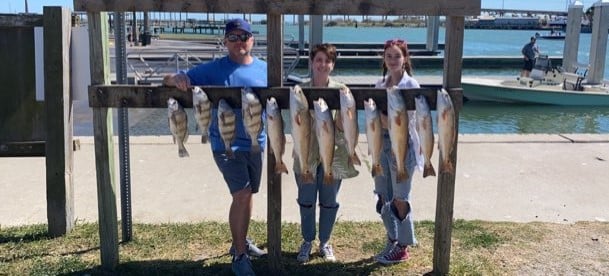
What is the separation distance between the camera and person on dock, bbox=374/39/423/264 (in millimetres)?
4074

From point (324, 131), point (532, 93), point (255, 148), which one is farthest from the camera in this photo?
point (532, 93)

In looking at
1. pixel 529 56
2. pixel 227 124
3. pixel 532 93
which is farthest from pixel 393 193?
pixel 529 56

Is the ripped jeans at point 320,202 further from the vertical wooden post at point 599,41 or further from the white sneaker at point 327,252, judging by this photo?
the vertical wooden post at point 599,41

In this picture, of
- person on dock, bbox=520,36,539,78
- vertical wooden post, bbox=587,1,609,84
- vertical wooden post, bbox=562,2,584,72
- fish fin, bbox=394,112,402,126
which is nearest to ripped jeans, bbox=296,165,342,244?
fish fin, bbox=394,112,402,126

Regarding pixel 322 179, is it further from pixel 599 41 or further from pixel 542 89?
pixel 599 41

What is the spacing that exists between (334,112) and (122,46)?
1674mm

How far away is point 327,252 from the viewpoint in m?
4.49

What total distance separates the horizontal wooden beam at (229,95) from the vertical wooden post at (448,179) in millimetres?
106

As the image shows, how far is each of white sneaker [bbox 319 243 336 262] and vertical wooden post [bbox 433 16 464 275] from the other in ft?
2.46

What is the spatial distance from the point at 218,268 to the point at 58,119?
6.05ft

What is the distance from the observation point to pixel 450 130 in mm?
3596

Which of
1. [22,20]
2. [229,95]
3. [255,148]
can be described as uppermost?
[22,20]

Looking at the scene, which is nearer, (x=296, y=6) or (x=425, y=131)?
(x=425, y=131)

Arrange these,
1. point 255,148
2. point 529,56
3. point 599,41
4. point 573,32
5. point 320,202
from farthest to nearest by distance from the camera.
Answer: point 529,56 < point 573,32 < point 599,41 < point 320,202 < point 255,148
